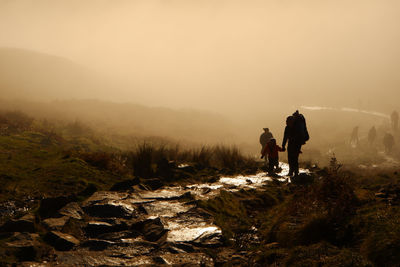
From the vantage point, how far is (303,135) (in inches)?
402

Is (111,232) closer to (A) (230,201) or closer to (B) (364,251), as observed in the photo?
(A) (230,201)

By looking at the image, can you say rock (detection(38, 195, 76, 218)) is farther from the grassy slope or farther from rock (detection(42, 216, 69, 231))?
the grassy slope

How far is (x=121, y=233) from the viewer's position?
4.61 meters

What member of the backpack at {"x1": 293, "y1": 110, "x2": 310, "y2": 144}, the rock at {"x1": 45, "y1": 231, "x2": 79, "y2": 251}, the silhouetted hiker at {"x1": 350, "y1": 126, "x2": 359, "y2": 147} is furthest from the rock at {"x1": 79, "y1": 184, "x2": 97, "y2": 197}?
the silhouetted hiker at {"x1": 350, "y1": 126, "x2": 359, "y2": 147}

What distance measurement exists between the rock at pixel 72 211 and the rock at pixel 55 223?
151 mm

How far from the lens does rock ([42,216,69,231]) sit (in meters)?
4.50

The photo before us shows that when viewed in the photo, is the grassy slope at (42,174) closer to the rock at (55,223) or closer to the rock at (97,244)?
the rock at (55,223)

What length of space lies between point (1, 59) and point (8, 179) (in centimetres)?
10398

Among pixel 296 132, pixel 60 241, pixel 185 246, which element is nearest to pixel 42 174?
pixel 60 241

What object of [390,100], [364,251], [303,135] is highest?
[390,100]

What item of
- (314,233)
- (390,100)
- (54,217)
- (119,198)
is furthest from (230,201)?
(390,100)

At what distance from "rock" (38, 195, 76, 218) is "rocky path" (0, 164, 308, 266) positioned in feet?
0.15

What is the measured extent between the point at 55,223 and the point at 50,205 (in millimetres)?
810

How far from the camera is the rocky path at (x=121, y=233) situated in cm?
379
